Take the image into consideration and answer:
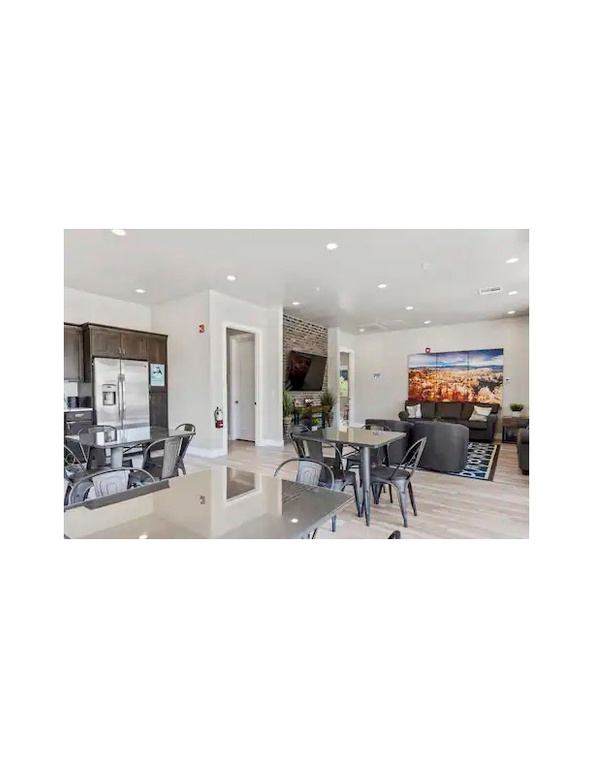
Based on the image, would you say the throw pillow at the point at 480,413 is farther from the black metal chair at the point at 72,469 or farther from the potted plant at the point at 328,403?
the black metal chair at the point at 72,469

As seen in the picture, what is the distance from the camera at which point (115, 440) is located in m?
3.20

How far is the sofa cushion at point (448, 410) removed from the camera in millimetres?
8359

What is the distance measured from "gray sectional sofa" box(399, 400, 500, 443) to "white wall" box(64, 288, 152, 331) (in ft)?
19.2

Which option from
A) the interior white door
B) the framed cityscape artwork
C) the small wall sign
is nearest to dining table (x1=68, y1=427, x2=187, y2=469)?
the small wall sign

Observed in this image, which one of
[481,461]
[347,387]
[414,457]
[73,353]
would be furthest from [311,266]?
[347,387]

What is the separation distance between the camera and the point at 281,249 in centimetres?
389

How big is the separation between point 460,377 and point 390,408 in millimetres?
2103

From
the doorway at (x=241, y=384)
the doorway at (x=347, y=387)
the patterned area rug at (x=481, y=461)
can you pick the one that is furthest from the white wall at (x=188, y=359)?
the doorway at (x=347, y=387)

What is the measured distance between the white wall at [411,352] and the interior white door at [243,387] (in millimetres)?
3726

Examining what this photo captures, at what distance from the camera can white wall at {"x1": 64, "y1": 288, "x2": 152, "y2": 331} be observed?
5559mm

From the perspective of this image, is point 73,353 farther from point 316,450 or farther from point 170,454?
point 316,450

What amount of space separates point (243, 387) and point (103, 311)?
3152mm
